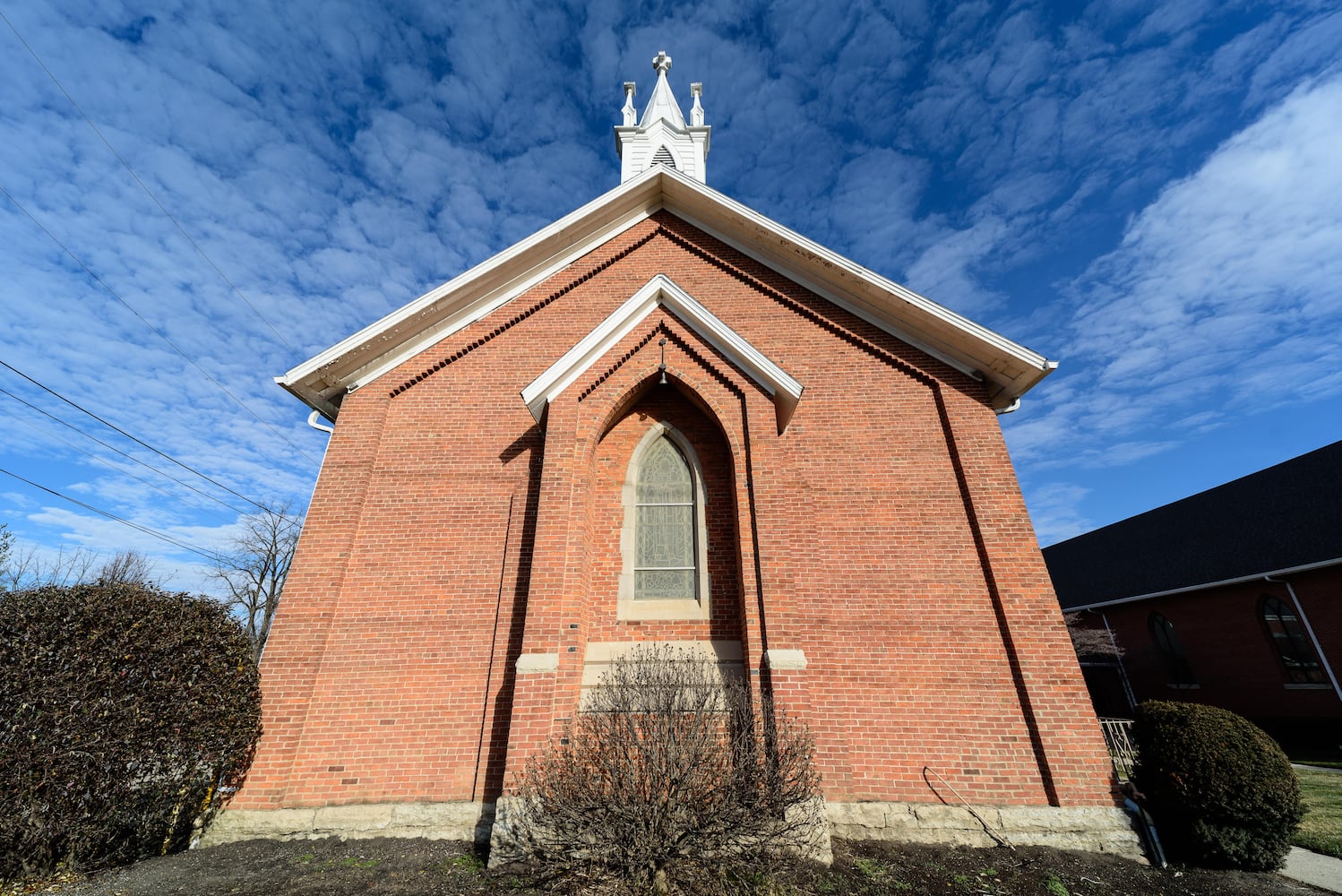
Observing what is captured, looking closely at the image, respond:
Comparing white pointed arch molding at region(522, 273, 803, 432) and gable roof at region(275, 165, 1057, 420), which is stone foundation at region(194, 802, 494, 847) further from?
gable roof at region(275, 165, 1057, 420)

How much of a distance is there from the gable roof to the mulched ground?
582 cm

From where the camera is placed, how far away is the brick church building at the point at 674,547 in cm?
645

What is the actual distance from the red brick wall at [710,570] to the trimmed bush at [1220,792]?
66 cm

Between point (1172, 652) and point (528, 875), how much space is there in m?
25.6

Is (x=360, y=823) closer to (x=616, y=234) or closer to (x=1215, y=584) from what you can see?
(x=616, y=234)

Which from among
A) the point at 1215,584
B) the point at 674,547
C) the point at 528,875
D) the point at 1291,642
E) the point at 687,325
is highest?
the point at 687,325

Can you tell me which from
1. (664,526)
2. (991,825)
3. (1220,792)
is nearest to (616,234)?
(664,526)

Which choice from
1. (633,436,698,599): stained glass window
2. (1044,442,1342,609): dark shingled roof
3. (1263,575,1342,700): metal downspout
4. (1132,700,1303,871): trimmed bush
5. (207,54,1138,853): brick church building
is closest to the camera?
(1132,700,1303,871): trimmed bush

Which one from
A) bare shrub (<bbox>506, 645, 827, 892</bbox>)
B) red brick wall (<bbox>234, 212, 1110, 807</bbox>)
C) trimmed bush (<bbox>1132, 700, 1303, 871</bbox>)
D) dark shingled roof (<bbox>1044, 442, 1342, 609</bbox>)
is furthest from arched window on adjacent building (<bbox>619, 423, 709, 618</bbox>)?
dark shingled roof (<bbox>1044, 442, 1342, 609</bbox>)

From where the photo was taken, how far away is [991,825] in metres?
6.20

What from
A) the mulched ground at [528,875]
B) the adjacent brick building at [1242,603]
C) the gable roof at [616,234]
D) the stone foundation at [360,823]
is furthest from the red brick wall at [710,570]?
the adjacent brick building at [1242,603]

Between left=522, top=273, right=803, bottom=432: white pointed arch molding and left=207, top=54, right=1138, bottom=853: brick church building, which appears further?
left=522, top=273, right=803, bottom=432: white pointed arch molding

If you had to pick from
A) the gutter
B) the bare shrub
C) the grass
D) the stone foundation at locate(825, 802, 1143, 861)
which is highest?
the gutter

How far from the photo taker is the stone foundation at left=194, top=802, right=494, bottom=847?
6.25 m
